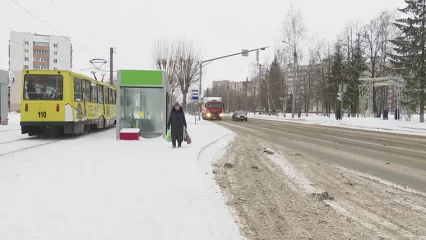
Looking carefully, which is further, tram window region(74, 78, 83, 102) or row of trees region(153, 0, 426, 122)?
row of trees region(153, 0, 426, 122)

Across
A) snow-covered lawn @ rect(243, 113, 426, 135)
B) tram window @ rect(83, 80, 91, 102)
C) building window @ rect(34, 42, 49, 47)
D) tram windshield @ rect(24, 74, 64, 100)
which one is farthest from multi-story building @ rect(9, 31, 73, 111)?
tram windshield @ rect(24, 74, 64, 100)

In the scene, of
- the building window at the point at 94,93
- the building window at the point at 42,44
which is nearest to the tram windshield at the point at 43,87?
the building window at the point at 94,93

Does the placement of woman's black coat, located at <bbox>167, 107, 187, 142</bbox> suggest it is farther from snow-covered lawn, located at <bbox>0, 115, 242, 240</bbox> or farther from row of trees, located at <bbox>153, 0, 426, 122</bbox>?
row of trees, located at <bbox>153, 0, 426, 122</bbox>

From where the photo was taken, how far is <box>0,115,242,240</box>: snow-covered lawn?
4.36 metres

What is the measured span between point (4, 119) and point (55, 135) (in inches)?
396

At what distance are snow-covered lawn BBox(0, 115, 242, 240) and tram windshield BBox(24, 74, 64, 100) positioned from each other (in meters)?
6.72

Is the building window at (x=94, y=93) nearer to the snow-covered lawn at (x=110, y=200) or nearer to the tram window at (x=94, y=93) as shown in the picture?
the tram window at (x=94, y=93)

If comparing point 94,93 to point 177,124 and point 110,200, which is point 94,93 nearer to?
point 177,124

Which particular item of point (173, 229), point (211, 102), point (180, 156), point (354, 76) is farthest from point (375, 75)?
point (173, 229)

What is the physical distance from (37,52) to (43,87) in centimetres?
10285

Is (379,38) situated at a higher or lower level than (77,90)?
higher

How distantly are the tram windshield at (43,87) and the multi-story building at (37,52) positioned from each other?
306ft

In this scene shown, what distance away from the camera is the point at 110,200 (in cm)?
556

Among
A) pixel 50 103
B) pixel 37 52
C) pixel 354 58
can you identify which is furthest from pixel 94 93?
pixel 37 52
